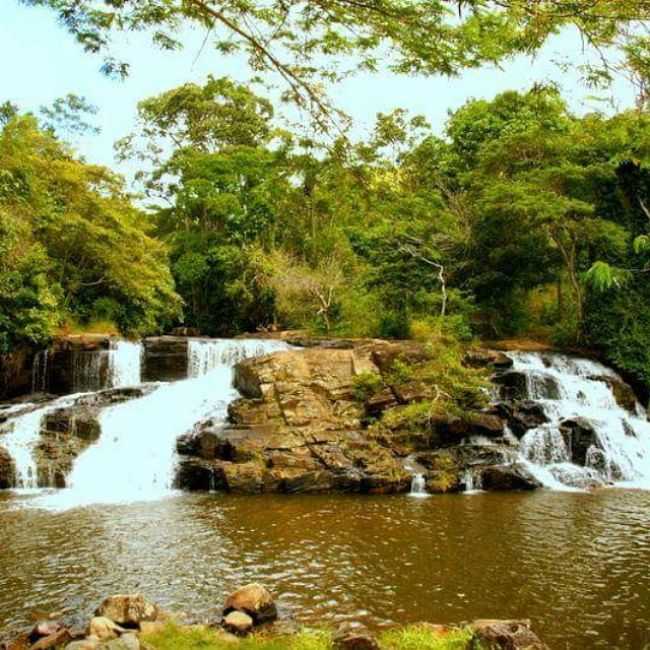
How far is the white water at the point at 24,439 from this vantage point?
42.1 ft

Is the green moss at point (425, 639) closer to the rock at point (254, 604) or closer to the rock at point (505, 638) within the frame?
the rock at point (505, 638)

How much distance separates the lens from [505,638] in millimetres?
4656

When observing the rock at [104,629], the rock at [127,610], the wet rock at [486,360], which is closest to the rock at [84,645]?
the rock at [104,629]

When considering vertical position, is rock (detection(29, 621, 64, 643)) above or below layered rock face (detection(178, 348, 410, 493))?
below

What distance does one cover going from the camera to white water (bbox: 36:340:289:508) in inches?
485

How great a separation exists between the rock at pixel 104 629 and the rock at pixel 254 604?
102 cm

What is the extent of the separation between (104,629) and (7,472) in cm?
888

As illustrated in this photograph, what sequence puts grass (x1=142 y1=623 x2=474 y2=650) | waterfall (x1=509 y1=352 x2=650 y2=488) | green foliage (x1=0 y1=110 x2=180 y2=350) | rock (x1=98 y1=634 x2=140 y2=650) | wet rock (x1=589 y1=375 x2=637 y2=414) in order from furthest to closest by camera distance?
green foliage (x1=0 y1=110 x2=180 y2=350) → wet rock (x1=589 y1=375 x2=637 y2=414) → waterfall (x1=509 y1=352 x2=650 y2=488) → grass (x1=142 y1=623 x2=474 y2=650) → rock (x1=98 y1=634 x2=140 y2=650)

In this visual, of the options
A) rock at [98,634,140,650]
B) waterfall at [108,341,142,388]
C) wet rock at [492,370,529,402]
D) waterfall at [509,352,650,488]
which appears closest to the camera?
rock at [98,634,140,650]

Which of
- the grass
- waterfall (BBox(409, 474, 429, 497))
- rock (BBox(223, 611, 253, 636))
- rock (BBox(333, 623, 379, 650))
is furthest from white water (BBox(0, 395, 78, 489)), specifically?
rock (BBox(333, 623, 379, 650))

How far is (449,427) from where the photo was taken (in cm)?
1429

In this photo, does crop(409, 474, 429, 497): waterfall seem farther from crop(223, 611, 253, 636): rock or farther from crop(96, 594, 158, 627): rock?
crop(96, 594, 158, 627): rock

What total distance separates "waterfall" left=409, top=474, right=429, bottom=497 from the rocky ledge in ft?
22.4

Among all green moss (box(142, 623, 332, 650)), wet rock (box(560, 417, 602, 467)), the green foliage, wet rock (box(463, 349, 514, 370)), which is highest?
the green foliage
